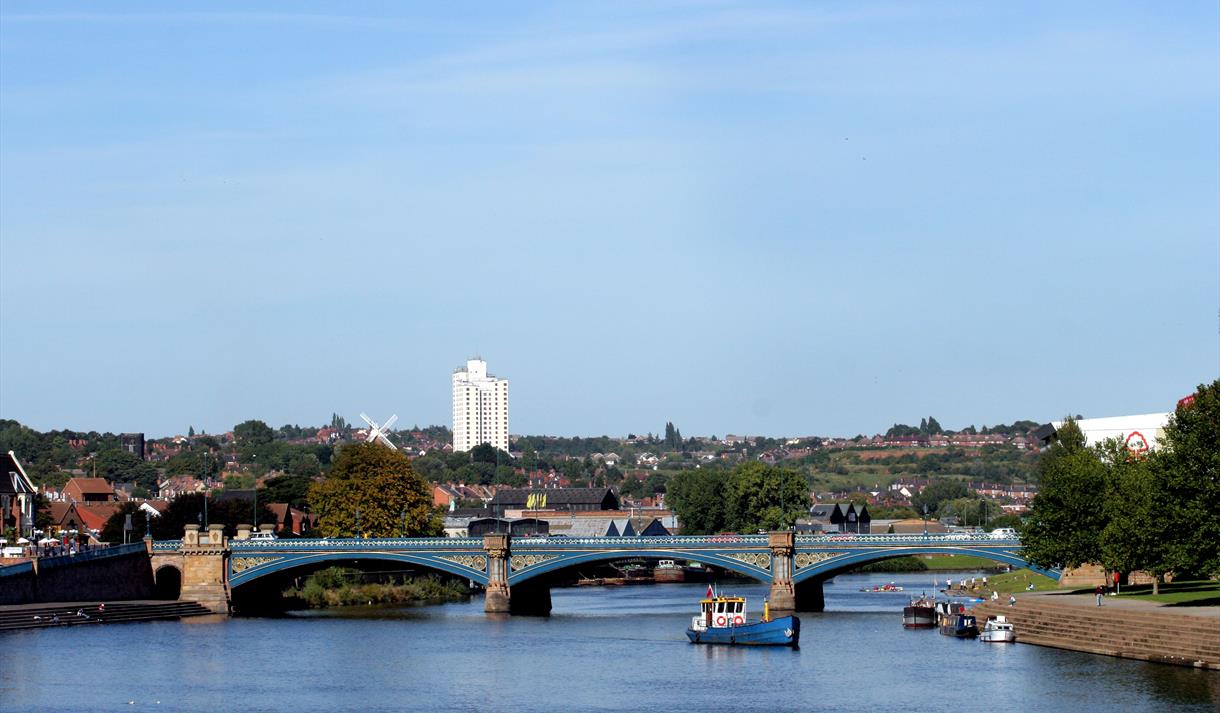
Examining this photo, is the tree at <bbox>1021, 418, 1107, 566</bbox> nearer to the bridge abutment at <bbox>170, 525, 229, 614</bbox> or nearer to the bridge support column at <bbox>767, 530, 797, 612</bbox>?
the bridge support column at <bbox>767, 530, 797, 612</bbox>

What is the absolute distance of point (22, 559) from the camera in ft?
367

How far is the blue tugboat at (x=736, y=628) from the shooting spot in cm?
9400

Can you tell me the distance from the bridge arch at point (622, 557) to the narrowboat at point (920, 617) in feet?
41.6

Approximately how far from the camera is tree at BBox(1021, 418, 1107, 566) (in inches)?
4120

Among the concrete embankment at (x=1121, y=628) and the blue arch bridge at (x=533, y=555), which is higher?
the blue arch bridge at (x=533, y=555)

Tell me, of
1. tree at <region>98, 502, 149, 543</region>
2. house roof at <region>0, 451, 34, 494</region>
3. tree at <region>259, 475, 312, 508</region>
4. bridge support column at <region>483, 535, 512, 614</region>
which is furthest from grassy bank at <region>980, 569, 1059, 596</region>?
house roof at <region>0, 451, 34, 494</region>

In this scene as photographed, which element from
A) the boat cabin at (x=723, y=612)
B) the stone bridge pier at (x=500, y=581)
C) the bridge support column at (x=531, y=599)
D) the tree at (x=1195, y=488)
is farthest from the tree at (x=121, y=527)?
the tree at (x=1195, y=488)

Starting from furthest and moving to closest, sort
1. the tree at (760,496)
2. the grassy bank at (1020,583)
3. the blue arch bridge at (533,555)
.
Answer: the tree at (760,496) → the grassy bank at (1020,583) → the blue arch bridge at (533,555)

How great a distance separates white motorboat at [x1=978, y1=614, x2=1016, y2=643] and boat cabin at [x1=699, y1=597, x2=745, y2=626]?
40.3ft

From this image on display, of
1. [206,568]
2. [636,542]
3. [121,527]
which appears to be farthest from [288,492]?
[636,542]

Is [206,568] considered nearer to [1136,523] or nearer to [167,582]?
[167,582]

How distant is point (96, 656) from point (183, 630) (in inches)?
703

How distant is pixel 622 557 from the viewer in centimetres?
11762

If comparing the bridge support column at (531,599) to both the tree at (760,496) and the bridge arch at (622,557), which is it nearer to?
the bridge arch at (622,557)
